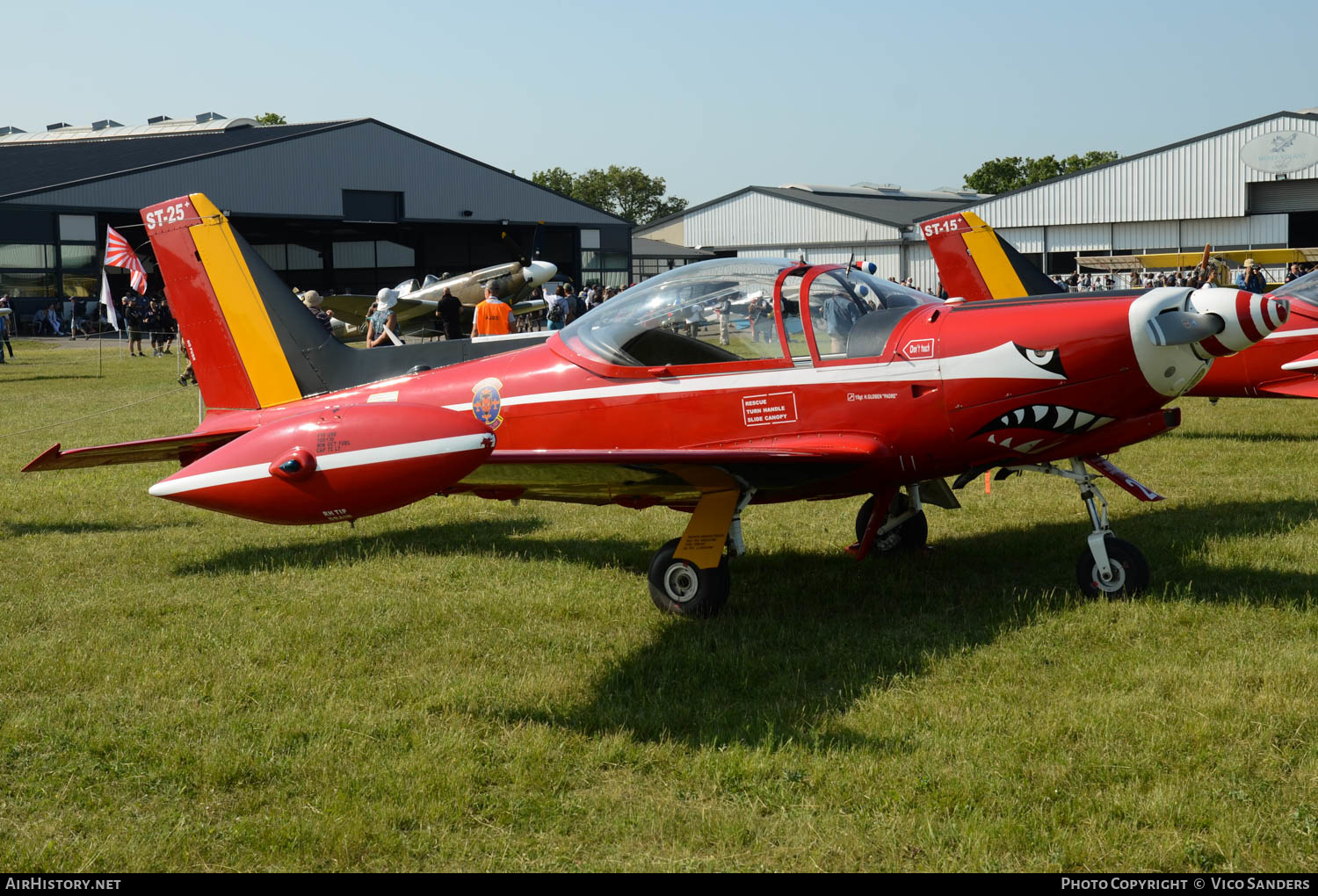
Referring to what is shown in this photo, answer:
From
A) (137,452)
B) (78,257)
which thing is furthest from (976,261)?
(78,257)

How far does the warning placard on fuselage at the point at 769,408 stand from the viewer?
20.8 ft

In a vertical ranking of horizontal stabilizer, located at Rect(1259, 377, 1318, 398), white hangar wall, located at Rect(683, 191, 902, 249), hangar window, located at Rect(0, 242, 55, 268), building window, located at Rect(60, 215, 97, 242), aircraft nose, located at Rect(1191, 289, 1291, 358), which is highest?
Result: white hangar wall, located at Rect(683, 191, 902, 249)

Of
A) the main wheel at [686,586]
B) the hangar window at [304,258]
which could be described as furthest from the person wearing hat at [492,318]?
the hangar window at [304,258]

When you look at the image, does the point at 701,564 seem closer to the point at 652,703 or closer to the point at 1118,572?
the point at 652,703

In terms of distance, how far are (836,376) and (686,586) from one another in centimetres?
147

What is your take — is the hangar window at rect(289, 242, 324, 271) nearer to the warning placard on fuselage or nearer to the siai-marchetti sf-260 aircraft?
the siai-marchetti sf-260 aircraft

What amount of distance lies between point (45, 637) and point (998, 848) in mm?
5106

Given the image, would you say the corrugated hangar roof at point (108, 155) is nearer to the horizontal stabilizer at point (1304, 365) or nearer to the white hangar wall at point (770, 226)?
the white hangar wall at point (770, 226)

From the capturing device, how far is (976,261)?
13.3 metres

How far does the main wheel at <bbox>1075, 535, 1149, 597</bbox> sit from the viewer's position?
621 centimetres

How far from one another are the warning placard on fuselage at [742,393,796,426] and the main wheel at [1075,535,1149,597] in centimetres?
188

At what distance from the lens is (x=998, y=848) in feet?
11.8

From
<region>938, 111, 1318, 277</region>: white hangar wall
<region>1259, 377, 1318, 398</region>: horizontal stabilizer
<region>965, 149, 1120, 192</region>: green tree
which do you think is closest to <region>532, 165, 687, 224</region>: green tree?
<region>965, 149, 1120, 192</region>: green tree

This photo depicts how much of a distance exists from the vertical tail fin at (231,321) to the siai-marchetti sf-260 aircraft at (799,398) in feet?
2.94
